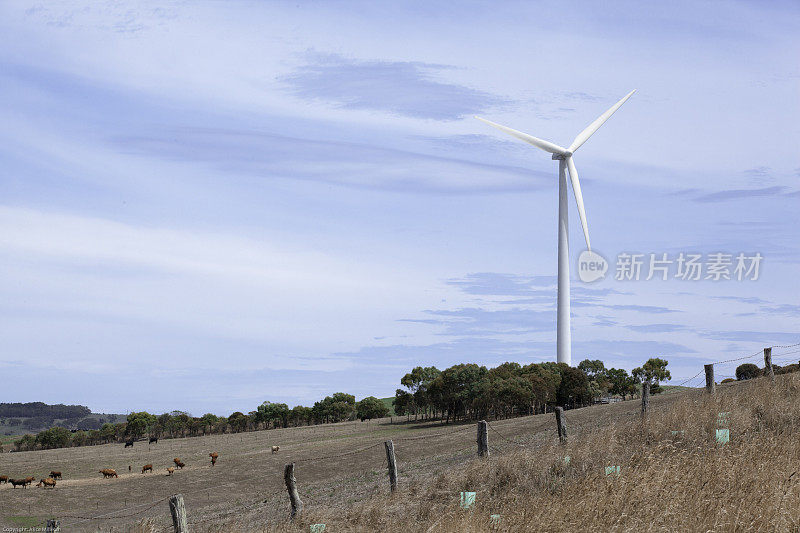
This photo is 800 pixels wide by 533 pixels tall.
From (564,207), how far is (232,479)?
56.2m

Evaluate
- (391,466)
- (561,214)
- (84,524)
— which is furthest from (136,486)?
(561,214)

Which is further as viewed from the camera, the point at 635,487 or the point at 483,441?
the point at 483,441

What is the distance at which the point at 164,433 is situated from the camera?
127812 mm

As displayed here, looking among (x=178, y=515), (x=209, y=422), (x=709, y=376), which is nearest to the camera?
(x=178, y=515)

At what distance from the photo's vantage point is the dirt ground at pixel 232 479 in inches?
1166

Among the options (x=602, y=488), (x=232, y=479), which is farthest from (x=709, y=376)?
(x=232, y=479)

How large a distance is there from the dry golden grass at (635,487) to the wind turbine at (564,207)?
60.7 m

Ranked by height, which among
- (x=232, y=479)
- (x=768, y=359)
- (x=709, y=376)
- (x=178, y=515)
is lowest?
(x=232, y=479)

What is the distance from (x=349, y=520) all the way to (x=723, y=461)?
279 inches

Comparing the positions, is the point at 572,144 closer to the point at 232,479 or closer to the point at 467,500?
the point at 232,479

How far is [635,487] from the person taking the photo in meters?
10.6

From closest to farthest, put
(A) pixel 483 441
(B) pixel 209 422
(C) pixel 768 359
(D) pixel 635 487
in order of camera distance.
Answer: (D) pixel 635 487, (A) pixel 483 441, (C) pixel 768 359, (B) pixel 209 422

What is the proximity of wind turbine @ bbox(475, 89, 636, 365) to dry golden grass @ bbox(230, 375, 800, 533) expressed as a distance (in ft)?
199

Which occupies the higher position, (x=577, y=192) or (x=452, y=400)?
(x=577, y=192)
